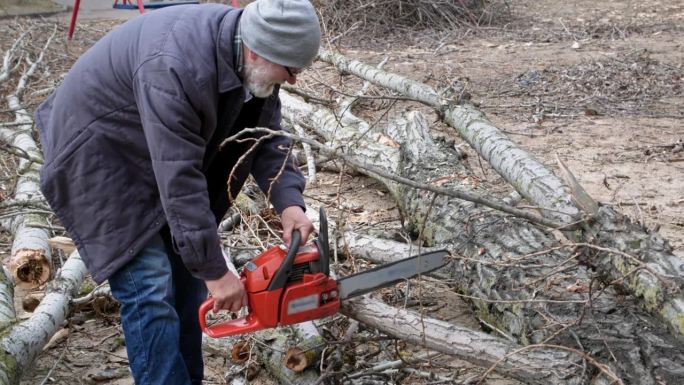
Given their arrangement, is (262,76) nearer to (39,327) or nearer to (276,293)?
(276,293)

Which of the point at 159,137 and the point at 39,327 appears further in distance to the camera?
the point at 39,327

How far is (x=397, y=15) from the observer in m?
10.8

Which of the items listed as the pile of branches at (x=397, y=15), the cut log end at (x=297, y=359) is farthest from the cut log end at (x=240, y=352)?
the pile of branches at (x=397, y=15)

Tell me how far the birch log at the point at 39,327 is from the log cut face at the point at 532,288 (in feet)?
5.56

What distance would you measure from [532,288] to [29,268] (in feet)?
8.49

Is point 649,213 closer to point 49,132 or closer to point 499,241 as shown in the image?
point 499,241

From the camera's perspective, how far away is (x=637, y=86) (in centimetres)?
732

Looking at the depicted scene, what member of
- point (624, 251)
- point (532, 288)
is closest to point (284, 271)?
point (532, 288)

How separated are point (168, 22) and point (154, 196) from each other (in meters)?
0.58

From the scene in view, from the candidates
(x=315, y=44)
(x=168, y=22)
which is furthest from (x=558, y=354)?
(x=168, y=22)

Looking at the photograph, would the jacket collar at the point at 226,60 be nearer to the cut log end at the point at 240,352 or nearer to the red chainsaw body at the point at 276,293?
the red chainsaw body at the point at 276,293

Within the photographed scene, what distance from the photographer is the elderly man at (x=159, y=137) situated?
7.30 feet

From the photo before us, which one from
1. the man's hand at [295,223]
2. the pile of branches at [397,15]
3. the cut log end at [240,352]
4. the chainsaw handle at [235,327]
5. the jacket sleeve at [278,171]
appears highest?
the jacket sleeve at [278,171]

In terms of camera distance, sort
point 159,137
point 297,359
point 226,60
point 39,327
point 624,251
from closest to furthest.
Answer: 1. point 159,137
2. point 226,60
3. point 624,251
4. point 297,359
5. point 39,327
